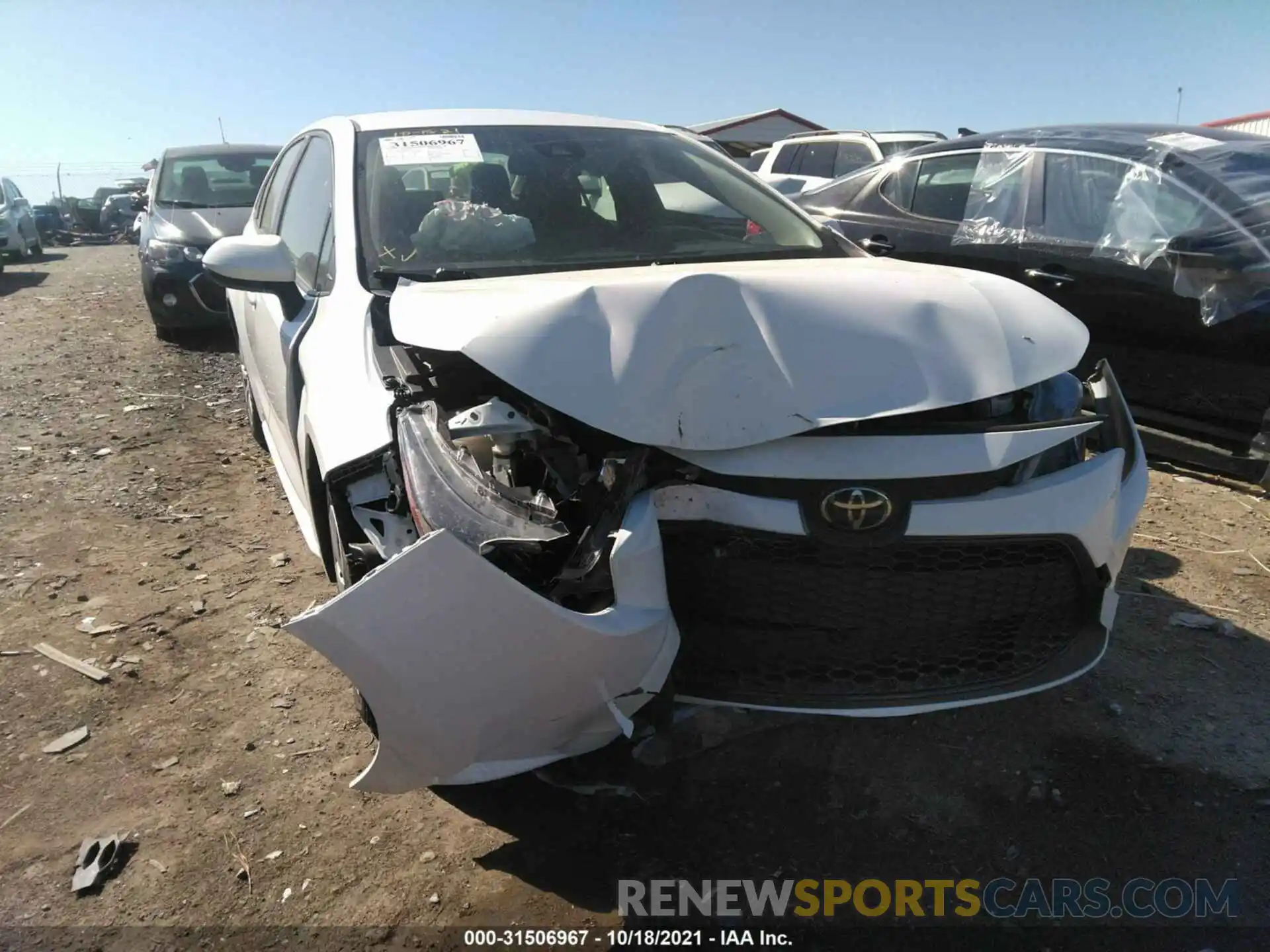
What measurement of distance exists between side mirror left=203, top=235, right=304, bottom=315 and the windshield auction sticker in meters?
0.48

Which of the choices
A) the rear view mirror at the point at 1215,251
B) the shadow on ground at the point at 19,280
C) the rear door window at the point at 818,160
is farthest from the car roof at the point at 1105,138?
the shadow on ground at the point at 19,280

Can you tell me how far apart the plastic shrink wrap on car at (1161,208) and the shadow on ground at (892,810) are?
8.06 feet

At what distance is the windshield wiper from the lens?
102 inches

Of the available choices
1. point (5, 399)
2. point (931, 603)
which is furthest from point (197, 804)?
point (5, 399)

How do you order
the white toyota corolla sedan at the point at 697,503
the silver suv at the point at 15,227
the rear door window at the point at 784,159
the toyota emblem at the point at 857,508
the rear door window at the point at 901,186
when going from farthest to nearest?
the silver suv at the point at 15,227, the rear door window at the point at 784,159, the rear door window at the point at 901,186, the toyota emblem at the point at 857,508, the white toyota corolla sedan at the point at 697,503

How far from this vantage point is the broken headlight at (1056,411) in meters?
2.25

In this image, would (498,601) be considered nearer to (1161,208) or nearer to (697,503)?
(697,503)

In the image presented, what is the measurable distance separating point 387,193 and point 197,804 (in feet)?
6.24

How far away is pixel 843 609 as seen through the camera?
80.7 inches

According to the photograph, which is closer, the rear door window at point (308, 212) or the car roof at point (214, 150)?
the rear door window at point (308, 212)

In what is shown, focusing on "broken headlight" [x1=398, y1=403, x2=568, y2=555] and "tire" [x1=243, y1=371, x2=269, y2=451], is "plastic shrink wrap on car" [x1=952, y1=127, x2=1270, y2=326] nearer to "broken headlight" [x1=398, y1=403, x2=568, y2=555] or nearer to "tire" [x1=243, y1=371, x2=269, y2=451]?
"broken headlight" [x1=398, y1=403, x2=568, y2=555]

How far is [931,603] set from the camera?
6.85 feet

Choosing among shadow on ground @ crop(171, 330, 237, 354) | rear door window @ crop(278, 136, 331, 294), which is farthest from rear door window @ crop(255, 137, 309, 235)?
shadow on ground @ crop(171, 330, 237, 354)

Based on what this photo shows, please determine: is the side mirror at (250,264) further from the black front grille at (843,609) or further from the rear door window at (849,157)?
the rear door window at (849,157)
